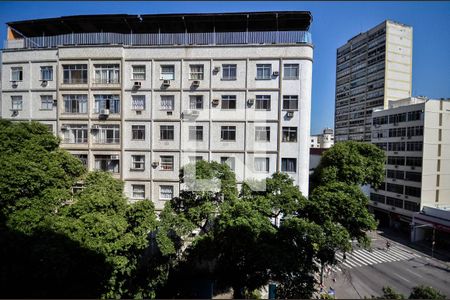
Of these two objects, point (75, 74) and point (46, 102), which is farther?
point (46, 102)

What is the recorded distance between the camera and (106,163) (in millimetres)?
14648

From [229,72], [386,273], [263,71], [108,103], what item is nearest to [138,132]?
[108,103]

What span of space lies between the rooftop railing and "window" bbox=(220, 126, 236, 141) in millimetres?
5166

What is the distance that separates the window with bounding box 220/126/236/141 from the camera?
14.0m

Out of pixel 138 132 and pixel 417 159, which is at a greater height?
pixel 138 132

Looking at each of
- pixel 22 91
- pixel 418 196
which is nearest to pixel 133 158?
pixel 22 91

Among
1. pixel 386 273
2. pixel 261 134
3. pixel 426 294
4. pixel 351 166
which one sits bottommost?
pixel 386 273

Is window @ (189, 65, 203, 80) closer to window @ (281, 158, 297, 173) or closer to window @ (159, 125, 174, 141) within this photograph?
window @ (159, 125, 174, 141)

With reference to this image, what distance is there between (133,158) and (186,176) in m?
5.98

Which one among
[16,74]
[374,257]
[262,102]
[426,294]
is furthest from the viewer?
[374,257]

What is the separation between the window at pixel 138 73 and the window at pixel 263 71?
23.6ft

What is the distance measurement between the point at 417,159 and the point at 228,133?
20.7 meters

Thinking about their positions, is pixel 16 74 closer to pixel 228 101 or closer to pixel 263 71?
pixel 228 101

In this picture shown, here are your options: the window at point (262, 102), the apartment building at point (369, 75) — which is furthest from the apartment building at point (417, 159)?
the window at point (262, 102)
